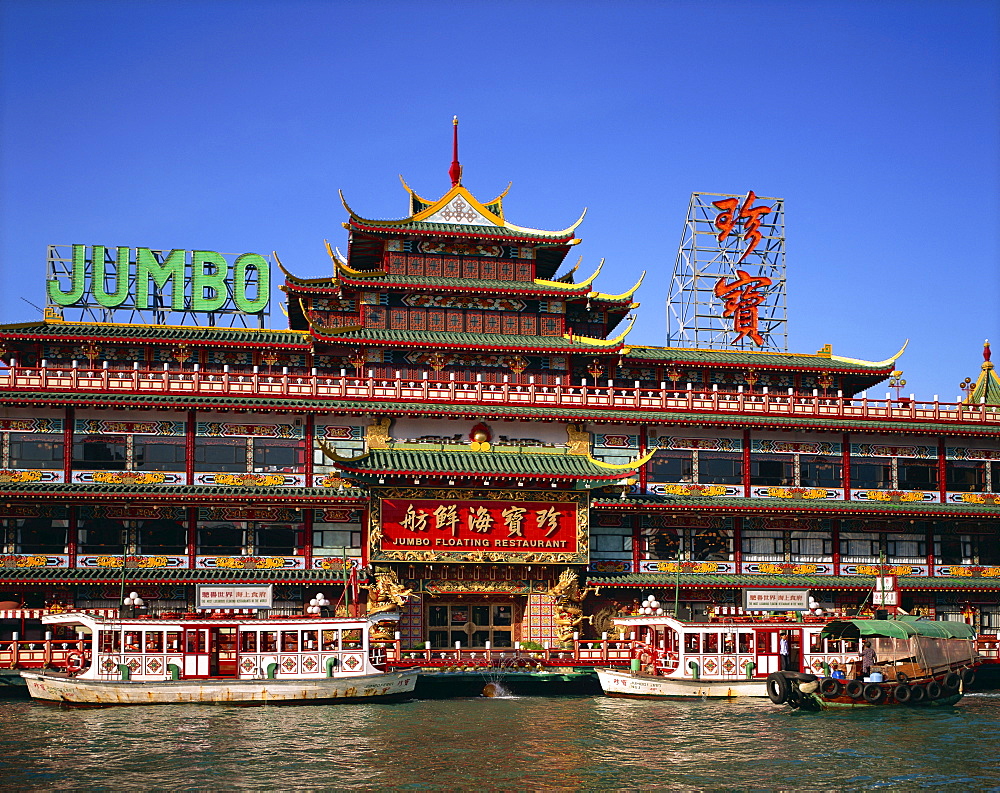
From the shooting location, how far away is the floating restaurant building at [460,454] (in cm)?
5309

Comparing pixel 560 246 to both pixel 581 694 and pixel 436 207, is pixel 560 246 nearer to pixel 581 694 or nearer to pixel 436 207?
pixel 436 207

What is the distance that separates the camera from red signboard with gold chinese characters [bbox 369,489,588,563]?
52812 mm

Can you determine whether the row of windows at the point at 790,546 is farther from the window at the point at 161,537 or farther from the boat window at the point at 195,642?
the boat window at the point at 195,642

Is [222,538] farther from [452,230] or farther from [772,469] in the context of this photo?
[772,469]

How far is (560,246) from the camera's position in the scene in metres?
62.6

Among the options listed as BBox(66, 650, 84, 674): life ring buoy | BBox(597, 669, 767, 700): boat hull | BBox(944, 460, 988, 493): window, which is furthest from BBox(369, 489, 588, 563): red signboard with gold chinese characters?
BBox(944, 460, 988, 493): window

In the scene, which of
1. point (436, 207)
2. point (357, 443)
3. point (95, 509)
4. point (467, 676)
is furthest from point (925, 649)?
point (95, 509)

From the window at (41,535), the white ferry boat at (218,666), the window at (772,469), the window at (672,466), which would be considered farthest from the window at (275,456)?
the window at (772,469)

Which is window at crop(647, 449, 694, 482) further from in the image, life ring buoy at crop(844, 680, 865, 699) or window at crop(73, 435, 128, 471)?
window at crop(73, 435, 128, 471)

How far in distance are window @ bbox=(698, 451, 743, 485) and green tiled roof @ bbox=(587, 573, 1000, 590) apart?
460 cm

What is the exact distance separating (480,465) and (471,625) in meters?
7.26

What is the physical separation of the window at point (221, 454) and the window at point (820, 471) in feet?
87.2

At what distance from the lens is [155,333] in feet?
198

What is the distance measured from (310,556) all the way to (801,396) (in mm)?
24720
